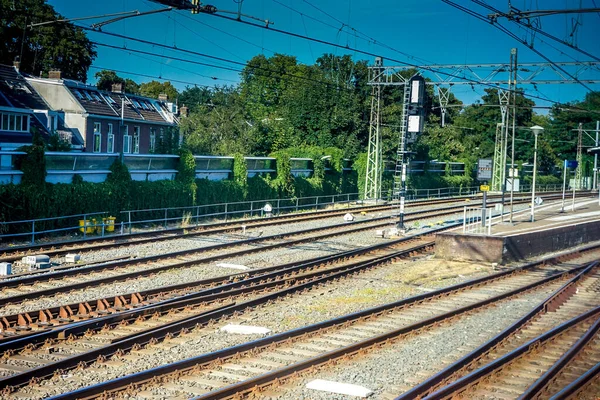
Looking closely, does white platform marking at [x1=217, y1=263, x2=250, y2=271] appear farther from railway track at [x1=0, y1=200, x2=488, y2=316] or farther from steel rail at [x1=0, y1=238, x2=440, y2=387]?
steel rail at [x1=0, y1=238, x2=440, y2=387]

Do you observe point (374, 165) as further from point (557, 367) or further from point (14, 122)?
point (557, 367)

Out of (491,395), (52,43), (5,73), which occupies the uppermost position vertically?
(52,43)

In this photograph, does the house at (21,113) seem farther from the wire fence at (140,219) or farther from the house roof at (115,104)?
the wire fence at (140,219)

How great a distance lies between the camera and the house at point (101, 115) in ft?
169

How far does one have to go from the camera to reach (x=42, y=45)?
6259 centimetres

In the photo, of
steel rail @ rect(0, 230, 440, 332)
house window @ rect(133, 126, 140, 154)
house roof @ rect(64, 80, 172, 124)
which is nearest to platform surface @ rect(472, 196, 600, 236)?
steel rail @ rect(0, 230, 440, 332)

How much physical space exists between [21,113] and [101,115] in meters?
8.83

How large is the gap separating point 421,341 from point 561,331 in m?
3.03

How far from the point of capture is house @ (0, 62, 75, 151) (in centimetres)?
4309

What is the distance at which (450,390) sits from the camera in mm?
9234

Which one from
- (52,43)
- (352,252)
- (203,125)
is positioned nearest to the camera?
(352,252)

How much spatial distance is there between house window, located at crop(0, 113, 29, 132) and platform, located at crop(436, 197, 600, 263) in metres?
31.2

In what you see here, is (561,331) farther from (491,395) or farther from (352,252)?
(352,252)

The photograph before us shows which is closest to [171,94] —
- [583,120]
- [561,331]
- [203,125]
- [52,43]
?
[52,43]
